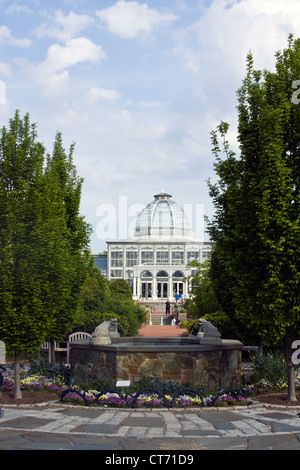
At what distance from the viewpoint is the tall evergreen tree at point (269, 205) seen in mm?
10898

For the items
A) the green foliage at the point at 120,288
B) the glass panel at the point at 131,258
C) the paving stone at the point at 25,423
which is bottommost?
the paving stone at the point at 25,423

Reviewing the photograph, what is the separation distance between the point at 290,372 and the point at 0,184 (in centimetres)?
738

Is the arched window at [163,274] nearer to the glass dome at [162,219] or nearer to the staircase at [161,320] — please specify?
the glass dome at [162,219]

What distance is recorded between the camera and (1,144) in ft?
39.5

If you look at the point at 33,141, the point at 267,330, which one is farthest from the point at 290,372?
the point at 33,141

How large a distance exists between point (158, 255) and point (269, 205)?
252 feet

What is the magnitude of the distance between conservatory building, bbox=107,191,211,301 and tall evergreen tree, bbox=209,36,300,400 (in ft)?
236

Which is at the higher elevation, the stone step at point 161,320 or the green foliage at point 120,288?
the green foliage at point 120,288

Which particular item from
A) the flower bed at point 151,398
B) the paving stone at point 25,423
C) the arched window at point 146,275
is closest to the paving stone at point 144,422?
the flower bed at point 151,398

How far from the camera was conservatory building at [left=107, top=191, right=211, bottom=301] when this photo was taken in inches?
3396

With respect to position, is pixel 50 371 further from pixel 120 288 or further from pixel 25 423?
pixel 120 288

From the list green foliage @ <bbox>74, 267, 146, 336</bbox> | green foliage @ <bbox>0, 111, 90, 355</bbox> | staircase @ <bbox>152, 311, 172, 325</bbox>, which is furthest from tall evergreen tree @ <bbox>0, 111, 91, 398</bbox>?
staircase @ <bbox>152, 311, 172, 325</bbox>

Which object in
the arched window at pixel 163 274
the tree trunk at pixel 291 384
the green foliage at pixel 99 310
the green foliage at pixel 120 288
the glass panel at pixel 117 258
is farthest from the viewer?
the glass panel at pixel 117 258
